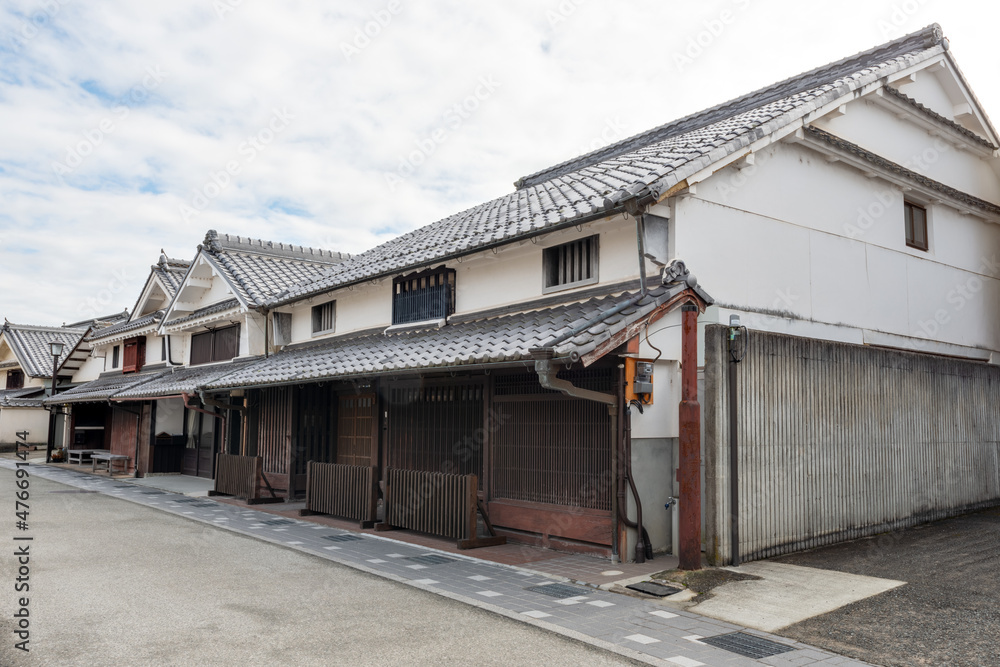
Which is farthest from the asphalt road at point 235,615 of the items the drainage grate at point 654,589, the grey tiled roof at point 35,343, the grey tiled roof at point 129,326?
the grey tiled roof at point 35,343

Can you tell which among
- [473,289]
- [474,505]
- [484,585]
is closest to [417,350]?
[473,289]

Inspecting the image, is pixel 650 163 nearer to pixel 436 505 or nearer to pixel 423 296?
pixel 423 296

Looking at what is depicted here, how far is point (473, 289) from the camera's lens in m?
12.8

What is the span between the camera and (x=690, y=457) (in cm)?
830

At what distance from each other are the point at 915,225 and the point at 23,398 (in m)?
36.9

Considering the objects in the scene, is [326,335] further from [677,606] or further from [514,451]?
[677,606]

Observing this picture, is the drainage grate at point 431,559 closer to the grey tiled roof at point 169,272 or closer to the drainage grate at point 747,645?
the drainage grate at point 747,645

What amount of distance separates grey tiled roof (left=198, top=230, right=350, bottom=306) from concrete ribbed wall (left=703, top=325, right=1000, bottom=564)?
13.4 m

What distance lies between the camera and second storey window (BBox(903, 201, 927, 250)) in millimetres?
13438

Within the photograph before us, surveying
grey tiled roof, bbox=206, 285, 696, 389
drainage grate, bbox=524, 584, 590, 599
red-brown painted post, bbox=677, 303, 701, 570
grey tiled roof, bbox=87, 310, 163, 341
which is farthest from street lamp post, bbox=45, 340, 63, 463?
red-brown painted post, bbox=677, 303, 701, 570

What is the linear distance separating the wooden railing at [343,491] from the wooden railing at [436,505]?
41 centimetres

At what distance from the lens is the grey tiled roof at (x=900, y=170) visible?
11.3 meters

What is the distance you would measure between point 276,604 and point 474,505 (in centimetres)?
365

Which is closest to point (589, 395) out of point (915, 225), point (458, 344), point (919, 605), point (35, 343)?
point (458, 344)
